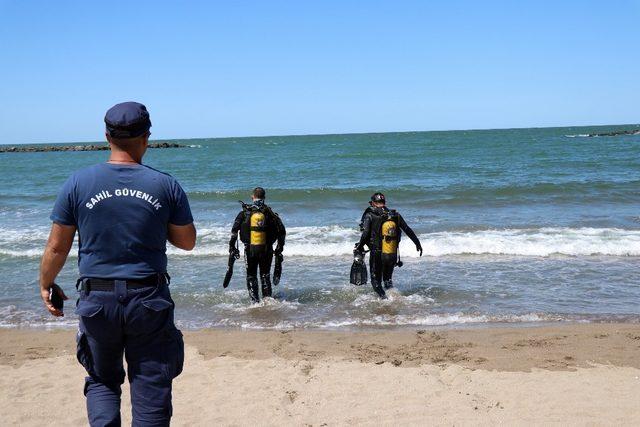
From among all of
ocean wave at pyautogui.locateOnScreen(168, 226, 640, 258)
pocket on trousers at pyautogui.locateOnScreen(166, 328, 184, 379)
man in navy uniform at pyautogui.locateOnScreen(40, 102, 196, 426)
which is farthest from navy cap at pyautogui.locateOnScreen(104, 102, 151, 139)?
ocean wave at pyautogui.locateOnScreen(168, 226, 640, 258)

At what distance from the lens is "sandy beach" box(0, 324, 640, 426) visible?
4602mm

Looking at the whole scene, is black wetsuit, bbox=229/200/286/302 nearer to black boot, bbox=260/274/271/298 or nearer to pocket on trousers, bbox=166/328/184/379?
black boot, bbox=260/274/271/298

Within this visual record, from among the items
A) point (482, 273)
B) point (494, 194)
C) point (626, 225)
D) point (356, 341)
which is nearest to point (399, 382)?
point (356, 341)

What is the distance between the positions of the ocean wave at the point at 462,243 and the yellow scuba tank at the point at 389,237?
3572 mm

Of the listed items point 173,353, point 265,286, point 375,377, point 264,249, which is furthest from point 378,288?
point 173,353

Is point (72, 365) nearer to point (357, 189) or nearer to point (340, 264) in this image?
point (340, 264)

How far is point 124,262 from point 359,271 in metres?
6.60

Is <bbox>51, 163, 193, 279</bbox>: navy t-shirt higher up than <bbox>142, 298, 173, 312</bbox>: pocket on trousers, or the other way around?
<bbox>51, 163, 193, 279</bbox>: navy t-shirt

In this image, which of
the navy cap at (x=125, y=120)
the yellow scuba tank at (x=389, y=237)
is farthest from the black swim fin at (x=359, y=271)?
the navy cap at (x=125, y=120)

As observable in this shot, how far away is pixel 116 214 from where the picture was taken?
8.64ft

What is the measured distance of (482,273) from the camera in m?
10.4

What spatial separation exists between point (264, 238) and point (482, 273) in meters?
4.17

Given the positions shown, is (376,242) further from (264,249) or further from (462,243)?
(462,243)

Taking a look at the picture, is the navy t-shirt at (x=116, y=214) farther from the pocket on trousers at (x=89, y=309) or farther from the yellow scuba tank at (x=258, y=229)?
the yellow scuba tank at (x=258, y=229)
